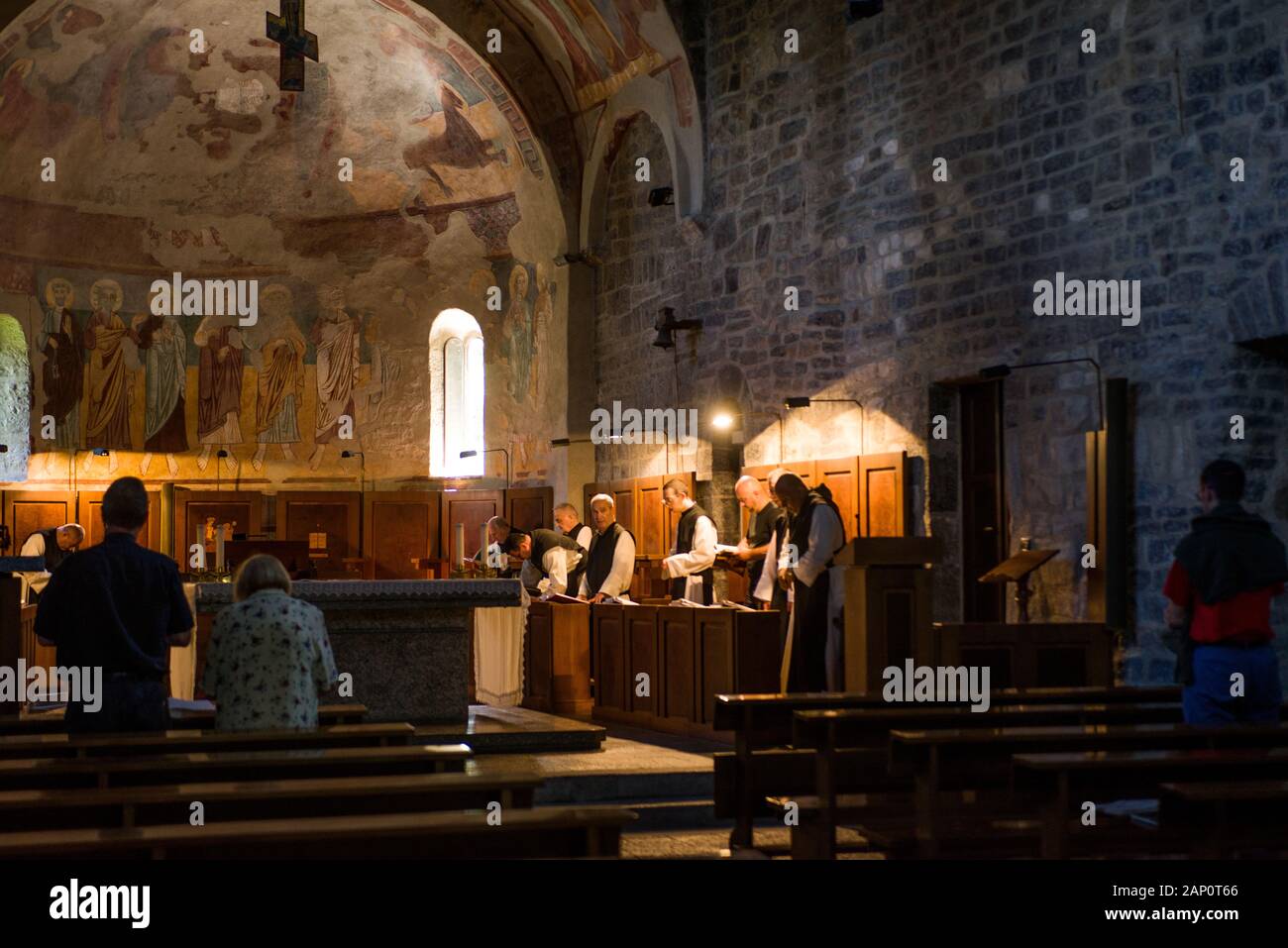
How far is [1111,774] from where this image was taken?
4.98 m

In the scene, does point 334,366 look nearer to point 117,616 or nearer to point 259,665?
point 259,665

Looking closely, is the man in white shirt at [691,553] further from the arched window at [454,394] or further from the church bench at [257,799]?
the church bench at [257,799]

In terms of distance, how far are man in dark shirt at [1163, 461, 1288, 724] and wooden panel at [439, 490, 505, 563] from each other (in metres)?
13.8

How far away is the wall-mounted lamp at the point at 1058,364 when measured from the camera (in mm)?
11039

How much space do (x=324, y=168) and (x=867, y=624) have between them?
1342 centimetres

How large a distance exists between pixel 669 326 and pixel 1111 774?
11757 mm

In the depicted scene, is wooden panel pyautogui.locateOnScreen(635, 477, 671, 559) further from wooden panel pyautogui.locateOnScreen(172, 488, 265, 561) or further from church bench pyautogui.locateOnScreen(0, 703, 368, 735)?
church bench pyautogui.locateOnScreen(0, 703, 368, 735)

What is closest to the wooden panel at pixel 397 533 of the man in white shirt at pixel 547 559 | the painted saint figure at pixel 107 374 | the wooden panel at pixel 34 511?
the painted saint figure at pixel 107 374

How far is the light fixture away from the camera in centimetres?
1630

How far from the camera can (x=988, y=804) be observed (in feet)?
22.6

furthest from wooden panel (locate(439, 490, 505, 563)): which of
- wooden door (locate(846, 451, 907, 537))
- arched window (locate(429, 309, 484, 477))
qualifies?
wooden door (locate(846, 451, 907, 537))

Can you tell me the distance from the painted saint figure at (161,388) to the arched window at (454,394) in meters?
3.14
